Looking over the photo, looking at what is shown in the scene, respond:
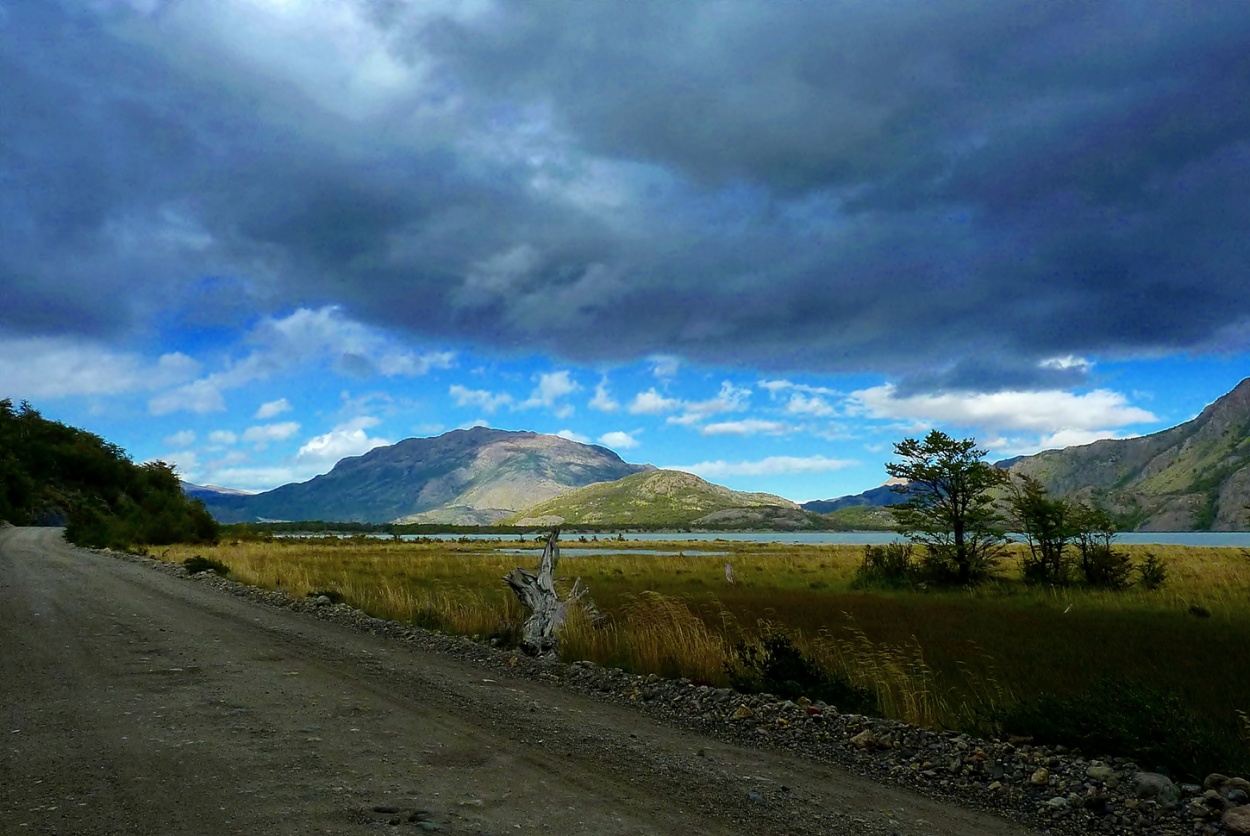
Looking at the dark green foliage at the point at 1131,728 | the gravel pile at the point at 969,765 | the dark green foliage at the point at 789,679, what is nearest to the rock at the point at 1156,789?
the gravel pile at the point at 969,765

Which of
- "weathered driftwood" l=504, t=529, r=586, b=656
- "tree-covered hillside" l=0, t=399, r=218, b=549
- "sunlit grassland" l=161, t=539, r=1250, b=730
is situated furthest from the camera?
"tree-covered hillside" l=0, t=399, r=218, b=549

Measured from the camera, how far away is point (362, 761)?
6172mm

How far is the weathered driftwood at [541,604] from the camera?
519 inches

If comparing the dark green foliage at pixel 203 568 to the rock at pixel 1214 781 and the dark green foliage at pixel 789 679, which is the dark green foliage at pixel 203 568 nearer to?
the dark green foliage at pixel 789 679

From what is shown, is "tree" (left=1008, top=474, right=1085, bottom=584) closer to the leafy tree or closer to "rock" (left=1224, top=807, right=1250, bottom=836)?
the leafy tree

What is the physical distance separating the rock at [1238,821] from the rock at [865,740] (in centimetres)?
292

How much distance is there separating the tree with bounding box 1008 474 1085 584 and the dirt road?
25.8 m

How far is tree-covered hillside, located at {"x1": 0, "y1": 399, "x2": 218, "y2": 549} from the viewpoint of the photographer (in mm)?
55125

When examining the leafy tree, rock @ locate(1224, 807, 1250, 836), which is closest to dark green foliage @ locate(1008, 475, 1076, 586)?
the leafy tree

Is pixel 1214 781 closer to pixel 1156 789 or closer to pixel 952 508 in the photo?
pixel 1156 789

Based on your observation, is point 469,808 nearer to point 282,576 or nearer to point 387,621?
point 387,621

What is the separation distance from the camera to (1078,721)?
7625 mm

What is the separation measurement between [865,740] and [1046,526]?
2674cm

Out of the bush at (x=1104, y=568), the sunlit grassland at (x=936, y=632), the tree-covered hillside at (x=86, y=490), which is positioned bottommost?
the sunlit grassland at (x=936, y=632)
